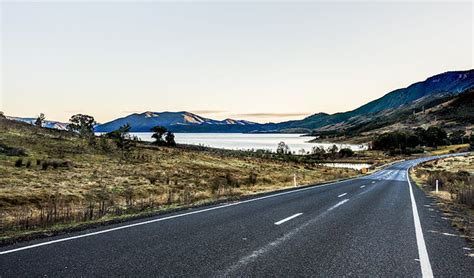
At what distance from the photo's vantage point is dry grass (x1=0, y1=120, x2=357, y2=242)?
41.3 ft

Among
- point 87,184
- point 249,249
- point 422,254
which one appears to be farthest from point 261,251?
point 87,184

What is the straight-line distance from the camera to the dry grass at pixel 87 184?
12.6 meters

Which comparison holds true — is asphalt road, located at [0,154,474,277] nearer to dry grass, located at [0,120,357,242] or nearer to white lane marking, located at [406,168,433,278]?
white lane marking, located at [406,168,433,278]

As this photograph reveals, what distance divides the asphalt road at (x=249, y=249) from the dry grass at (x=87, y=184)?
2.55m

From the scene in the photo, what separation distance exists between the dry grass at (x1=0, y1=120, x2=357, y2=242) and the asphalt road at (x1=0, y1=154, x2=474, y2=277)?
8.37ft

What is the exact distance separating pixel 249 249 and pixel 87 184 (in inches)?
705

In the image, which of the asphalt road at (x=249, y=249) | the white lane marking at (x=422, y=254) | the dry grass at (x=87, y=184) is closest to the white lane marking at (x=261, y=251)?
the asphalt road at (x=249, y=249)

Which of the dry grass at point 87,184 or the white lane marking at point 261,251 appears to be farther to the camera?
the dry grass at point 87,184

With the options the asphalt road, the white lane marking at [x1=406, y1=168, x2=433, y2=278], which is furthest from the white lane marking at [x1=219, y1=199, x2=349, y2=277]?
the white lane marking at [x1=406, y1=168, x2=433, y2=278]

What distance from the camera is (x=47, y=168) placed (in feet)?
80.6

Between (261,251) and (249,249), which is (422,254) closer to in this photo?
(261,251)

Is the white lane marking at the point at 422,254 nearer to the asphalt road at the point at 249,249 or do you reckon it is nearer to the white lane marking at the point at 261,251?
the asphalt road at the point at 249,249

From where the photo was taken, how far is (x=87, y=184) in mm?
21938

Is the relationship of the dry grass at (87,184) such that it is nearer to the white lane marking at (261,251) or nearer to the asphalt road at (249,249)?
the asphalt road at (249,249)
